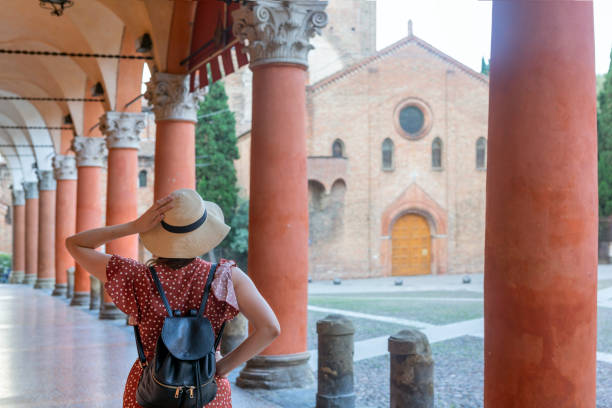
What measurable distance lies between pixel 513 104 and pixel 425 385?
2.04 m

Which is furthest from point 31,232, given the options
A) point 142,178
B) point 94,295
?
point 94,295

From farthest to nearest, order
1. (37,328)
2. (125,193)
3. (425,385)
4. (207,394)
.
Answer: (125,193) → (37,328) → (425,385) → (207,394)

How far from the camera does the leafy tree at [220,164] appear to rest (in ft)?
95.1

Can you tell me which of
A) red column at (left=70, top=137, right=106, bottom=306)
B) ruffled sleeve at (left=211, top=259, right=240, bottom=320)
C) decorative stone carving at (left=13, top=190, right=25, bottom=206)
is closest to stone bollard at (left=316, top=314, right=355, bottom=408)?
ruffled sleeve at (left=211, top=259, right=240, bottom=320)

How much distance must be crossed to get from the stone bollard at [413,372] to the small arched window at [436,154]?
27.9 meters

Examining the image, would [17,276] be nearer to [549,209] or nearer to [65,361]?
[65,361]

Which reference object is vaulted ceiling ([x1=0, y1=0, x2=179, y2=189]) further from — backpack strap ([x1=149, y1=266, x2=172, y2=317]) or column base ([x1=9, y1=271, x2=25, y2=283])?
column base ([x1=9, y1=271, x2=25, y2=283])

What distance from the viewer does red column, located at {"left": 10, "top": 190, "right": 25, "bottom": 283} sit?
25.5 meters

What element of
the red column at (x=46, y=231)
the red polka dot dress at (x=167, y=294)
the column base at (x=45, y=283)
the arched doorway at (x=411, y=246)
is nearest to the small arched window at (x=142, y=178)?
the arched doorway at (x=411, y=246)

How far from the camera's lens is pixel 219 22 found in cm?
784

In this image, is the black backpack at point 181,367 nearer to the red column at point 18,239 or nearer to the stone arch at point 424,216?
the red column at point 18,239

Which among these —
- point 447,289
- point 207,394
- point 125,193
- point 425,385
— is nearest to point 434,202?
point 447,289

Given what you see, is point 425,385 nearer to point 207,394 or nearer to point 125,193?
point 207,394

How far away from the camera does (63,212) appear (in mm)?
16844
